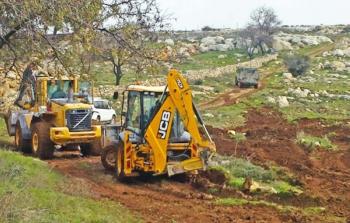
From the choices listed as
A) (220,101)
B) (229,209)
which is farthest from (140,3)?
(220,101)

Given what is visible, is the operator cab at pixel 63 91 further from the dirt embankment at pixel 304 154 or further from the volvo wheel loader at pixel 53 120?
the dirt embankment at pixel 304 154

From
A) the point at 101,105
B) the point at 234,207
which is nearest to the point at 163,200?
the point at 234,207

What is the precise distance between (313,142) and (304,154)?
2.51m

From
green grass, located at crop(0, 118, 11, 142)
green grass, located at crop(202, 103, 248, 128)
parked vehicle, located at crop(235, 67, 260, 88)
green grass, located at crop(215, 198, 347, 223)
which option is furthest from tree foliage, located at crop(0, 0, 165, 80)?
parked vehicle, located at crop(235, 67, 260, 88)

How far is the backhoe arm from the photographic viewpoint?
14305mm

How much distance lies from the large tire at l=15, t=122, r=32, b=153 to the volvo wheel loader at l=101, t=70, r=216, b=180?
4.41 meters

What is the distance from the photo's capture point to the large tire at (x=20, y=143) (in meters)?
18.9

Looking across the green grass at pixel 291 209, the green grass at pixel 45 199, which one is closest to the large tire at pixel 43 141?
the green grass at pixel 45 199

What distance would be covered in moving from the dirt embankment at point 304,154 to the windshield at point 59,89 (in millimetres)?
5488

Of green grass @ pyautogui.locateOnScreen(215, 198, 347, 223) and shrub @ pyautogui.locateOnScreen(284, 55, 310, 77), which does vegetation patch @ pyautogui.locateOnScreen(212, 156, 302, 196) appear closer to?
green grass @ pyautogui.locateOnScreen(215, 198, 347, 223)

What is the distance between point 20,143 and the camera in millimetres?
18984

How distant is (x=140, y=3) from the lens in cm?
1084

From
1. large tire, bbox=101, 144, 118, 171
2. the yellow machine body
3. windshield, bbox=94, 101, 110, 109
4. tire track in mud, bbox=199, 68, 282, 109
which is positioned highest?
the yellow machine body

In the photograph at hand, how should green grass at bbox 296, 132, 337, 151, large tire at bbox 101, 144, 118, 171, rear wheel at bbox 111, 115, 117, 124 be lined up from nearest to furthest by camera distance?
large tire at bbox 101, 144, 118, 171
green grass at bbox 296, 132, 337, 151
rear wheel at bbox 111, 115, 117, 124
